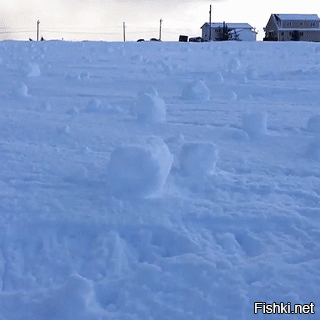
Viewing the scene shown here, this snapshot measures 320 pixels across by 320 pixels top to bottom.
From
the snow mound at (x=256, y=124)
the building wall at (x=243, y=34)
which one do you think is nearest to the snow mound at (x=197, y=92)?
the snow mound at (x=256, y=124)

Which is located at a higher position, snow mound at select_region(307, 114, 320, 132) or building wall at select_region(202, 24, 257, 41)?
building wall at select_region(202, 24, 257, 41)

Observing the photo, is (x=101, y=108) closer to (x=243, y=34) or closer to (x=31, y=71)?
(x=31, y=71)

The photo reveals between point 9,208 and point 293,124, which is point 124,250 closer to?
point 9,208

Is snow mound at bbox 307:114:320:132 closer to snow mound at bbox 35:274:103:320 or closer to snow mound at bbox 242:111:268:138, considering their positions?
snow mound at bbox 242:111:268:138

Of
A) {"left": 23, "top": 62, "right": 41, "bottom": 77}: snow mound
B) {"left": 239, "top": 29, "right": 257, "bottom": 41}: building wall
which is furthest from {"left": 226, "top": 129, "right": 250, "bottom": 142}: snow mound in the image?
{"left": 239, "top": 29, "right": 257, "bottom": 41}: building wall

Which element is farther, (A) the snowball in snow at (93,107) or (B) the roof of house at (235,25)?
(B) the roof of house at (235,25)

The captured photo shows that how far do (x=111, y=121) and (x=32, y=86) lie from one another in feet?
8.40

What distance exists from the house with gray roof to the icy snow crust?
161 feet

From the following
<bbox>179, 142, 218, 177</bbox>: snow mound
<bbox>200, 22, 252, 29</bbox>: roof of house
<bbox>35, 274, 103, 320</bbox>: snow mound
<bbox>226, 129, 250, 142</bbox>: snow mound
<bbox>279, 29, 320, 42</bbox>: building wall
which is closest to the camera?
<bbox>35, 274, 103, 320</bbox>: snow mound

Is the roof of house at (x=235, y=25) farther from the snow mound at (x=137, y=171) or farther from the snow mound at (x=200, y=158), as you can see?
the snow mound at (x=137, y=171)

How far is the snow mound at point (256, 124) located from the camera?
12.3ft

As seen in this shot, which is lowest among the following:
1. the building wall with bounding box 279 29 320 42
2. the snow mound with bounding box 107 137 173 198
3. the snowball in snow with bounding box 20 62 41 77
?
the snow mound with bounding box 107 137 173 198

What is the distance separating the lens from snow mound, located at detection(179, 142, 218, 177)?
8.87 ft

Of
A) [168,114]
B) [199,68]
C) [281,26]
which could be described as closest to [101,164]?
[168,114]
